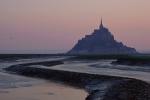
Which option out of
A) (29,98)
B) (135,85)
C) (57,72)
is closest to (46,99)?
(29,98)

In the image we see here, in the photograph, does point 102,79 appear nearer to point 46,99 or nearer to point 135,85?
point 135,85

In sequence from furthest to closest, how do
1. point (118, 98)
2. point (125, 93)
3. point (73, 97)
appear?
point (73, 97) → point (125, 93) → point (118, 98)

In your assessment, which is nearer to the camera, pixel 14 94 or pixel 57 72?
pixel 14 94

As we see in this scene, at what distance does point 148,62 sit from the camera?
265ft

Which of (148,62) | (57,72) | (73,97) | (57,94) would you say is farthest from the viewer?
(148,62)

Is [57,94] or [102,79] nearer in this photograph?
[57,94]

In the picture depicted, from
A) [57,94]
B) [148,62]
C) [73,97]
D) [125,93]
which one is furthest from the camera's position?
[148,62]

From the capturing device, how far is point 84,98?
92.0 ft

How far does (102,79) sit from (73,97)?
14042mm

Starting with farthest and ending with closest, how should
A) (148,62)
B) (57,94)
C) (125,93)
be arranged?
(148,62)
(57,94)
(125,93)

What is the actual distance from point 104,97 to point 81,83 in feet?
51.9

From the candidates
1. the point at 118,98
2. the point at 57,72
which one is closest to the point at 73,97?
the point at 118,98

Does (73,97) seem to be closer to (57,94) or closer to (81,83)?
(57,94)

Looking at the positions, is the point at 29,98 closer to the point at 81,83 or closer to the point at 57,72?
the point at 81,83
